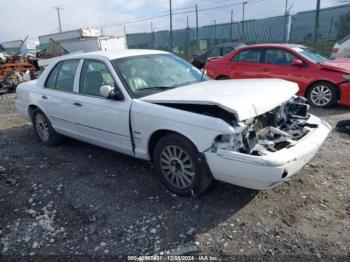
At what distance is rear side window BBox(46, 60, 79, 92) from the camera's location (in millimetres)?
4945

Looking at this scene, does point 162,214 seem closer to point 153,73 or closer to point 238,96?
point 238,96

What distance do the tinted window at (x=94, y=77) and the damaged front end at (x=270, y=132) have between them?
1.89 m

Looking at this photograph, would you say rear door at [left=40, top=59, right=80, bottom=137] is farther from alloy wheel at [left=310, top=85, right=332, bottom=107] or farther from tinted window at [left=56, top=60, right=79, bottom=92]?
alloy wheel at [left=310, top=85, right=332, bottom=107]

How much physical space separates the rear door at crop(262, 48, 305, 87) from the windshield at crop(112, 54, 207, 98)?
11.8 feet

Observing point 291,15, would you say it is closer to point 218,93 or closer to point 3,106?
point 3,106

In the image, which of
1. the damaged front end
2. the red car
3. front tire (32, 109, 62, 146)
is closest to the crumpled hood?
the red car

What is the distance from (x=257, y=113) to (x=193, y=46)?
83.7 feet

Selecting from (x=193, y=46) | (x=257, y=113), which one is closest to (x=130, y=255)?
(x=257, y=113)

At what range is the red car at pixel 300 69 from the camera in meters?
7.16

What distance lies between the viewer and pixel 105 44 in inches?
901

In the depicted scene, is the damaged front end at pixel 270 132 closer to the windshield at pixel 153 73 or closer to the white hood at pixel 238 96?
the white hood at pixel 238 96

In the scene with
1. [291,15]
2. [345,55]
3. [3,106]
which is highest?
[291,15]

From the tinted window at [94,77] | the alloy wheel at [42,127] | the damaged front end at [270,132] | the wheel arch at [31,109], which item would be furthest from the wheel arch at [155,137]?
the wheel arch at [31,109]

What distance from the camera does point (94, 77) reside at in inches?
182
